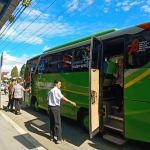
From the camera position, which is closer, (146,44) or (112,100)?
(146,44)

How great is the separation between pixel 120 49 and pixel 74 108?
8.81 ft

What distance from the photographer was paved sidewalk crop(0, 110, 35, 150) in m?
5.82

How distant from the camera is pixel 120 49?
7.18 metres

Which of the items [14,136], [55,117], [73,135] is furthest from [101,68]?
[14,136]

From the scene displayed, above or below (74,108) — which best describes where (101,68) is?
above

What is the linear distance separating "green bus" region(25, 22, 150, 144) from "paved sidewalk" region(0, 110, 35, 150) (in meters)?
1.94

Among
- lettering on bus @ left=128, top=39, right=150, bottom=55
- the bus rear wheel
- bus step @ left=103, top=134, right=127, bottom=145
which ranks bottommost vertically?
bus step @ left=103, top=134, right=127, bottom=145

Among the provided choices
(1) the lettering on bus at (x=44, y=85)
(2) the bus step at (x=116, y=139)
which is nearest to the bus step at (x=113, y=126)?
(2) the bus step at (x=116, y=139)

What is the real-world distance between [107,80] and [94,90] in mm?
1387

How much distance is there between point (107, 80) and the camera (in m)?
7.14

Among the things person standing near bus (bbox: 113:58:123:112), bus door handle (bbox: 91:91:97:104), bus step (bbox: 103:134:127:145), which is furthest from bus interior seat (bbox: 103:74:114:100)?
bus step (bbox: 103:134:127:145)

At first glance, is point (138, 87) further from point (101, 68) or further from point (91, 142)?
point (91, 142)

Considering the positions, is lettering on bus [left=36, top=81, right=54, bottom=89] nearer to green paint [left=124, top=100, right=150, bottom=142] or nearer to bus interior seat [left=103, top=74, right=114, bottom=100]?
bus interior seat [left=103, top=74, right=114, bottom=100]

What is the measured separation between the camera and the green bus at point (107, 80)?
5.18 m
